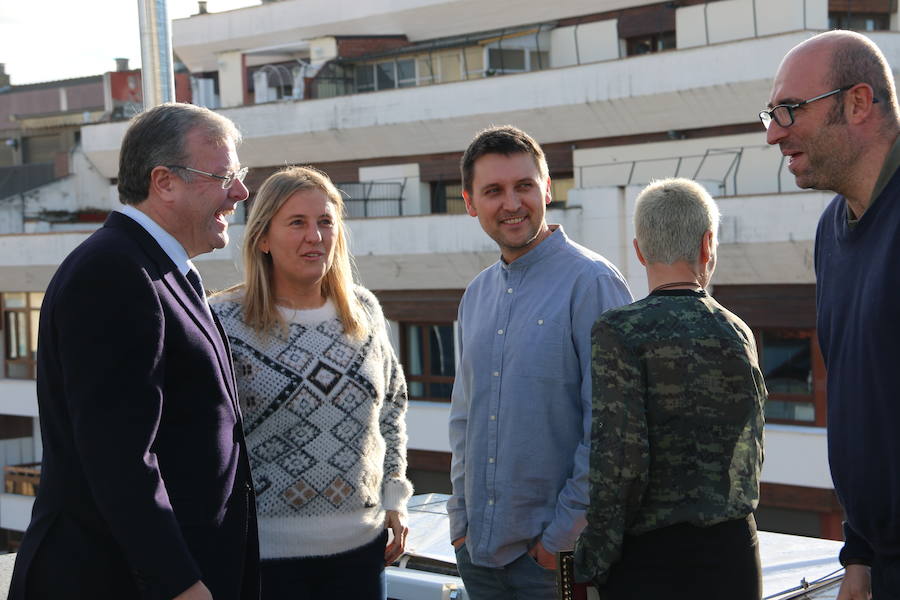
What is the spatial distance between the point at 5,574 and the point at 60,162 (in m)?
28.8

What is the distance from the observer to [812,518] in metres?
18.5

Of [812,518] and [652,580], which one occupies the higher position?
[652,580]

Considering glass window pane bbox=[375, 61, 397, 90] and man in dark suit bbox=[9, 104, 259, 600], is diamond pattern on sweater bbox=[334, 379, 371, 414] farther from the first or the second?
glass window pane bbox=[375, 61, 397, 90]

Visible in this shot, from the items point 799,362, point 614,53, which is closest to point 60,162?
point 614,53

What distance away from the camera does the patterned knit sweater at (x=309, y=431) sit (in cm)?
371

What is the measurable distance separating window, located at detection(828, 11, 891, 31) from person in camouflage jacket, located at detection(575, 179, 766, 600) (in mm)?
18963

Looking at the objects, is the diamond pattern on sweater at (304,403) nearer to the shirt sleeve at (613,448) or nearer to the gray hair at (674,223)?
the shirt sleeve at (613,448)

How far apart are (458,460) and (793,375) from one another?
1603 cm

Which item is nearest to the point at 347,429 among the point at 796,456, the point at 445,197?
the point at 796,456

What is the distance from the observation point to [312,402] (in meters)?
3.75

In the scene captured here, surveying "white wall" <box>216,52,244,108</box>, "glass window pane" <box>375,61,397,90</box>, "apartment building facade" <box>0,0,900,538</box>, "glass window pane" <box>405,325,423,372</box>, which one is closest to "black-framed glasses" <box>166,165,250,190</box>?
"apartment building facade" <box>0,0,900,538</box>

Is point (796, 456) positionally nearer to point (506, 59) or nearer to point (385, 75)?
point (506, 59)

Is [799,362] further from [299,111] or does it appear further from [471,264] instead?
[299,111]

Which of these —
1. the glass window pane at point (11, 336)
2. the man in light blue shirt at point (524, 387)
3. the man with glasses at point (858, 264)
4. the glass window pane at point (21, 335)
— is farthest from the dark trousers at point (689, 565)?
the glass window pane at point (11, 336)
